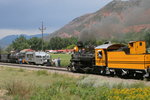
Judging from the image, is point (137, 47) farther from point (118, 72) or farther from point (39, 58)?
point (39, 58)

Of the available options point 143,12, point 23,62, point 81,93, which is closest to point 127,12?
point 143,12

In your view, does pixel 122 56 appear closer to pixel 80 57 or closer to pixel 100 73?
pixel 100 73

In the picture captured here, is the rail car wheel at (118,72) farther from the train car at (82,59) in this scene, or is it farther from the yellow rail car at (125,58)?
the train car at (82,59)

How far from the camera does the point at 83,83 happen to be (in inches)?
569

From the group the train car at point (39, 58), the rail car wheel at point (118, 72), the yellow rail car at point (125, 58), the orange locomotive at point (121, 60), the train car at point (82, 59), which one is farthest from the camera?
the train car at point (39, 58)

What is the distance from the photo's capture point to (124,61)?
19.1 metres

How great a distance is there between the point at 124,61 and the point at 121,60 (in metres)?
0.35

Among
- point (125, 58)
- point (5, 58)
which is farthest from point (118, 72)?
point (5, 58)

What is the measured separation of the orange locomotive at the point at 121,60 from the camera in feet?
57.6

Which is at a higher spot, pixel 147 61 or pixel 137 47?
pixel 137 47

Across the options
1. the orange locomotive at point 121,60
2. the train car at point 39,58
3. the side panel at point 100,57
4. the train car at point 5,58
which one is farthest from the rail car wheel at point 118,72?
the train car at point 5,58

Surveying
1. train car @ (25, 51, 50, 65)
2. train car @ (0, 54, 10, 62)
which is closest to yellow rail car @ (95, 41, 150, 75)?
train car @ (25, 51, 50, 65)

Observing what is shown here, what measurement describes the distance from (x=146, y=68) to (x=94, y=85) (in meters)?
5.33

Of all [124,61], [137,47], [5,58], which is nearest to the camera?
[137,47]
